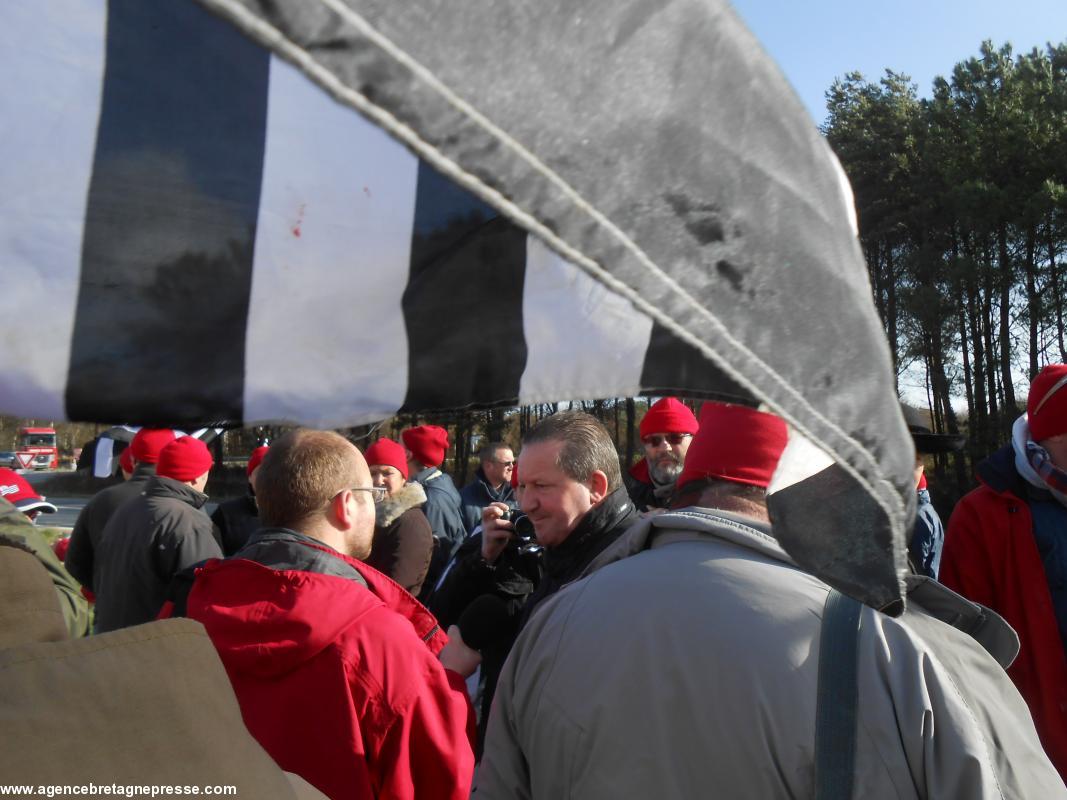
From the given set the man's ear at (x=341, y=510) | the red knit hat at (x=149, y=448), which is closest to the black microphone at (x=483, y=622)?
the man's ear at (x=341, y=510)

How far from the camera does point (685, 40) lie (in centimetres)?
57

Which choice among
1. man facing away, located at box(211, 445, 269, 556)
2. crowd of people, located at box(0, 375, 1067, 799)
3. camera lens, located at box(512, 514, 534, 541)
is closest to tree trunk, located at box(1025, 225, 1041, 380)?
crowd of people, located at box(0, 375, 1067, 799)

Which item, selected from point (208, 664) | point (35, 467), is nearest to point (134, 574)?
point (208, 664)

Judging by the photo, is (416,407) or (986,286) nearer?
(416,407)

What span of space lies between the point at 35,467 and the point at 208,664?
3986cm

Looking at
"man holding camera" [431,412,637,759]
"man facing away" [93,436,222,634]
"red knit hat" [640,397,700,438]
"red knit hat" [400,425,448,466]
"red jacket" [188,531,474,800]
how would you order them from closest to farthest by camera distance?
"red jacket" [188,531,474,800]
"man holding camera" [431,412,637,759]
"man facing away" [93,436,222,634]
"red knit hat" [640,397,700,438]
"red knit hat" [400,425,448,466]

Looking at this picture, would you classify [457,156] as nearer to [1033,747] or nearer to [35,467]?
[1033,747]

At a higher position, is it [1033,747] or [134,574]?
[1033,747]

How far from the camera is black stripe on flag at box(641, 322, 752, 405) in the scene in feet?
2.30

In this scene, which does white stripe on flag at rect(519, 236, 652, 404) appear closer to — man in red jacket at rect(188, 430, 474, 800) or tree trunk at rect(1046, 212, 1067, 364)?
man in red jacket at rect(188, 430, 474, 800)

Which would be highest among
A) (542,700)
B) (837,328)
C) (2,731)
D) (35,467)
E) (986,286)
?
(986,286)

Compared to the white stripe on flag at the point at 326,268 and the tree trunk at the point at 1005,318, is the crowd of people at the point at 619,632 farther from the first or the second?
the tree trunk at the point at 1005,318

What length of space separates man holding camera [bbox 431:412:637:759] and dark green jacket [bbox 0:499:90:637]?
44.8 inches

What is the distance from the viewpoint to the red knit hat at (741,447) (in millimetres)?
1628
